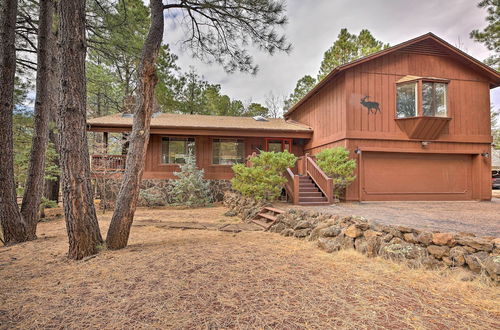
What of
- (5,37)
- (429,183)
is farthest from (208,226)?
(429,183)

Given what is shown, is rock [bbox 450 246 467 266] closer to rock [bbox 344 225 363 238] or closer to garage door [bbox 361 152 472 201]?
rock [bbox 344 225 363 238]

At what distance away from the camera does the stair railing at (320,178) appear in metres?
6.95

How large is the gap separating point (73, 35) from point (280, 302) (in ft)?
15.2

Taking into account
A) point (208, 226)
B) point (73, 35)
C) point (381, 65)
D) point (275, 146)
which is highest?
point (381, 65)

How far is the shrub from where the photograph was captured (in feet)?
31.3

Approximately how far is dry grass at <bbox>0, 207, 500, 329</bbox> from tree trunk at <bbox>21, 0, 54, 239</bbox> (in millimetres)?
1212

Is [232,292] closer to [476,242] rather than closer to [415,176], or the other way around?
[476,242]

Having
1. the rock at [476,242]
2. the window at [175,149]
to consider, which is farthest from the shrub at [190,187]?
the rock at [476,242]

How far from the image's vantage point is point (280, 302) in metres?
2.17

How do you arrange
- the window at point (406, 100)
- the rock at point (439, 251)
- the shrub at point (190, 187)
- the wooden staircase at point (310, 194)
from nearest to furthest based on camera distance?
the rock at point (439, 251)
the wooden staircase at point (310, 194)
the window at point (406, 100)
the shrub at point (190, 187)

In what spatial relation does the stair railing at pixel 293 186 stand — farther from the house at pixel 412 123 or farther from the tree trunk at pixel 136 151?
the tree trunk at pixel 136 151

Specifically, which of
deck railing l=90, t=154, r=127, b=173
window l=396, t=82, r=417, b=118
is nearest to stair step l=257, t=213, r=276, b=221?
window l=396, t=82, r=417, b=118

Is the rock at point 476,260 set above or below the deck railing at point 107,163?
below

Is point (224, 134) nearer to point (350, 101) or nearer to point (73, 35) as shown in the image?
point (350, 101)
